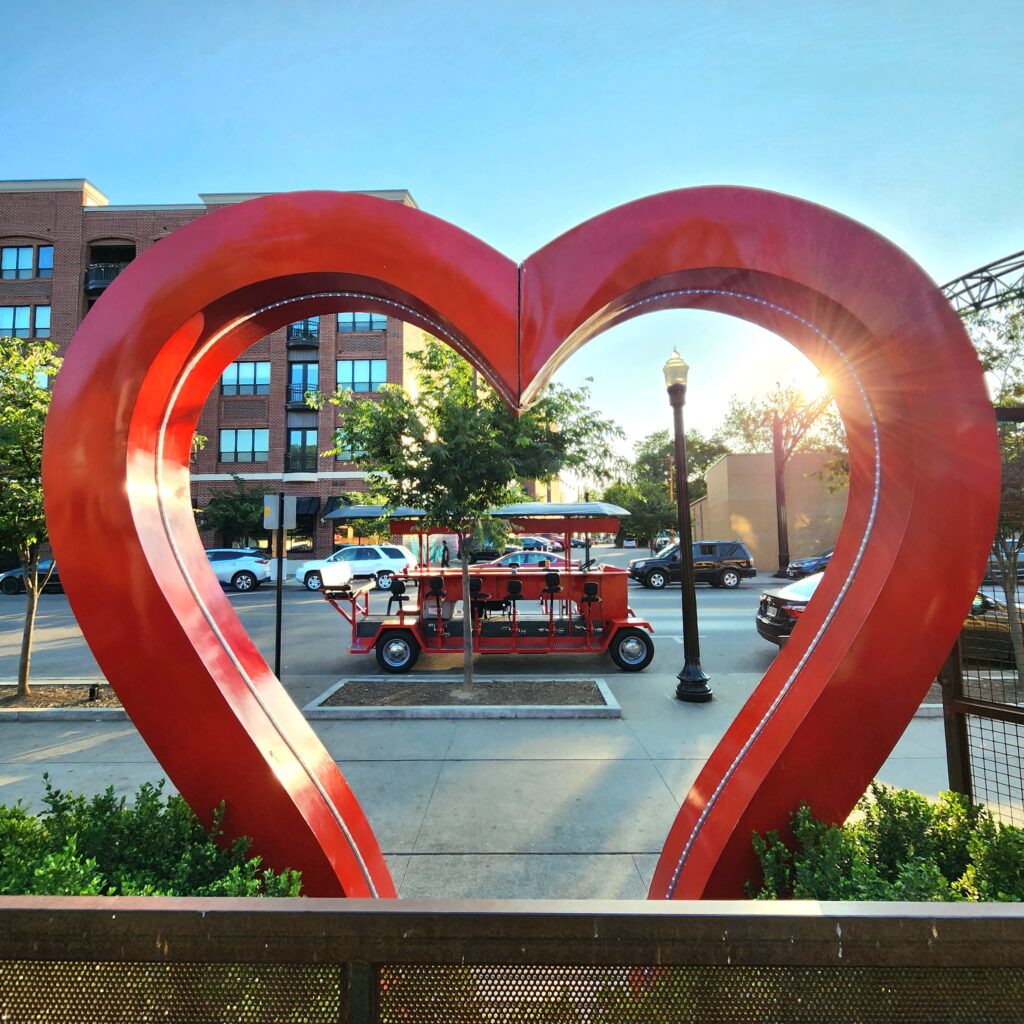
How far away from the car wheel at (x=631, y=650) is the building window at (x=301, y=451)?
26541mm

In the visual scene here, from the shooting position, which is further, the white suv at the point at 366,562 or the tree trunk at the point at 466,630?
the white suv at the point at 366,562

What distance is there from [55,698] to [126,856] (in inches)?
255

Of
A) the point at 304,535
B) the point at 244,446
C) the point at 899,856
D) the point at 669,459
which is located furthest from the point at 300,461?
the point at 669,459

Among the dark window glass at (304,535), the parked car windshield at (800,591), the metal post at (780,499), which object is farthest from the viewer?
the dark window glass at (304,535)

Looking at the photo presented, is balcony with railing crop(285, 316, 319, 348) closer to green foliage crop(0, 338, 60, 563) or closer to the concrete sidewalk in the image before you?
green foliage crop(0, 338, 60, 563)

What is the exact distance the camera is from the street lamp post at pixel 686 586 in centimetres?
712

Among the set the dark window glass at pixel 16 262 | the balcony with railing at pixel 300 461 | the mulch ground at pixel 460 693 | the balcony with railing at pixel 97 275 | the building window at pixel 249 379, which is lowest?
the mulch ground at pixel 460 693

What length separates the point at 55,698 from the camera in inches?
293

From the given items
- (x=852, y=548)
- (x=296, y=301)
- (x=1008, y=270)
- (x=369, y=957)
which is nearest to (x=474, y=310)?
(x=296, y=301)

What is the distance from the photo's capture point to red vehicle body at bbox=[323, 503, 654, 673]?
8.59 m

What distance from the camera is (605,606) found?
8.87m

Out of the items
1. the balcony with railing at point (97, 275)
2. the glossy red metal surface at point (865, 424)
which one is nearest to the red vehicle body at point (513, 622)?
the glossy red metal surface at point (865, 424)

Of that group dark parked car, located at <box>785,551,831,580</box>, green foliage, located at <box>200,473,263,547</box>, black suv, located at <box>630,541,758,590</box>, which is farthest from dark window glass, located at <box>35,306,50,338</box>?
dark parked car, located at <box>785,551,831,580</box>

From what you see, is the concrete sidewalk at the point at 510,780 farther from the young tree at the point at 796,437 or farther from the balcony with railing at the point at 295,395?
the balcony with railing at the point at 295,395
